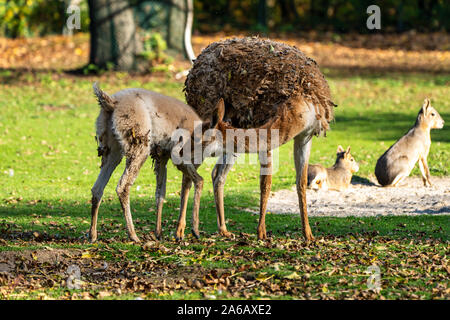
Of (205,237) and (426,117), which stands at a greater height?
(426,117)

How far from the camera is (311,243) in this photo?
27.8 ft

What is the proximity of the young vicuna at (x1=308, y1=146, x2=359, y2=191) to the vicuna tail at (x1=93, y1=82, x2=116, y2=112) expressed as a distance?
5.35m

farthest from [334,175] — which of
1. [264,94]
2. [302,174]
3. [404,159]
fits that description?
[264,94]

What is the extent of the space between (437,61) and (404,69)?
2.03 meters

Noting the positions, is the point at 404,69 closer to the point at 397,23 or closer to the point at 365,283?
the point at 397,23

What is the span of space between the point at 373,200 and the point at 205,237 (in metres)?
4.28

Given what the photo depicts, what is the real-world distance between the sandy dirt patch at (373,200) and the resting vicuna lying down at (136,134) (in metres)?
3.20

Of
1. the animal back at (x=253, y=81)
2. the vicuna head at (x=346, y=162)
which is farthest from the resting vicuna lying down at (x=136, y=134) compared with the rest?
the vicuna head at (x=346, y=162)

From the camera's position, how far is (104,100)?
26.1ft

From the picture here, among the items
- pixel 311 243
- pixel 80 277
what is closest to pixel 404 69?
pixel 311 243

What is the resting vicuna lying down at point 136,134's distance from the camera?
8.03 metres

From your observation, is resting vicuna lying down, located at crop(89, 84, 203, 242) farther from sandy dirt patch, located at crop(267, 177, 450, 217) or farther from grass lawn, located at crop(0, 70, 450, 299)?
sandy dirt patch, located at crop(267, 177, 450, 217)

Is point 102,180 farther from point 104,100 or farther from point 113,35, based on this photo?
point 113,35
